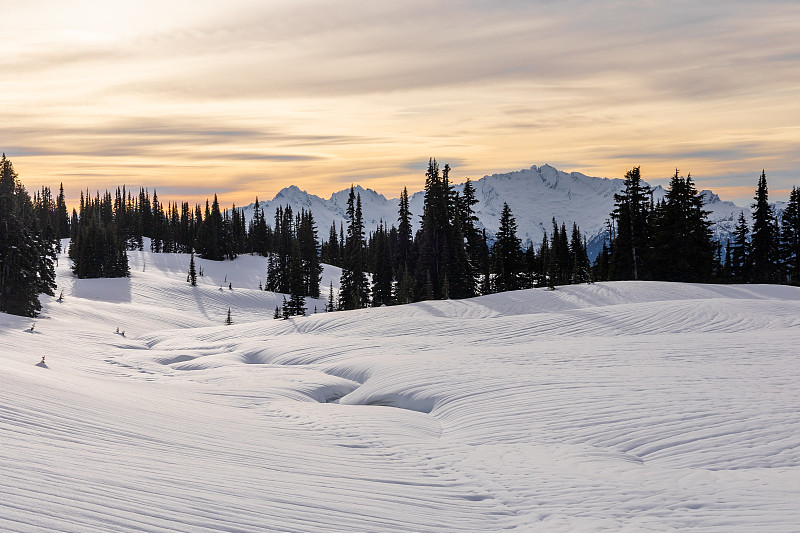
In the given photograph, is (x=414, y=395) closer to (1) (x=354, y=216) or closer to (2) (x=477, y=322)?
(2) (x=477, y=322)

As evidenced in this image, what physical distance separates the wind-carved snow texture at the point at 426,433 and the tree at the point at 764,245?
35.8m

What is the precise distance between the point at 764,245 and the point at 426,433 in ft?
176

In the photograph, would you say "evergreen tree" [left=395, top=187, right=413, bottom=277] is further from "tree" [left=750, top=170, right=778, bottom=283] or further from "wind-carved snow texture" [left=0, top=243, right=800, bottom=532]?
"wind-carved snow texture" [left=0, top=243, right=800, bottom=532]

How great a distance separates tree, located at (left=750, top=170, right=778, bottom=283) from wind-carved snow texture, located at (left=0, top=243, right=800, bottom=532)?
35.8 m

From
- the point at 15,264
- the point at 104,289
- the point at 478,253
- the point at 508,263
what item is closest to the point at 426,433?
the point at 15,264

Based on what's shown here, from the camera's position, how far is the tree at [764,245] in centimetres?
5128

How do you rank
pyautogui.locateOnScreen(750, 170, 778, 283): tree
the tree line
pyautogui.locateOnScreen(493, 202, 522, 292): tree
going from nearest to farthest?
the tree line < pyautogui.locateOnScreen(750, 170, 778, 283): tree < pyautogui.locateOnScreen(493, 202, 522, 292): tree

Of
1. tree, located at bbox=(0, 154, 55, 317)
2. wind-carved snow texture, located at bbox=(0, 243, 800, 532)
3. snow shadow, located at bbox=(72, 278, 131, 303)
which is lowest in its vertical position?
snow shadow, located at bbox=(72, 278, 131, 303)

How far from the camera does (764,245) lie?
2029 inches

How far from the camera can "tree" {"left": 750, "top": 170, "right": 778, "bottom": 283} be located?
2019 inches

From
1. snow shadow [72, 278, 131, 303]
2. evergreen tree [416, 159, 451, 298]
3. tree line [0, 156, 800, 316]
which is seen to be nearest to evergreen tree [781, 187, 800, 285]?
tree line [0, 156, 800, 316]

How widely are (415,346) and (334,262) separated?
93.2 meters

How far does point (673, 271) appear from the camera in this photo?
45281 millimetres

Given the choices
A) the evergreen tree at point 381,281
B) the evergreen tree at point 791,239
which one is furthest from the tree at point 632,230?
the evergreen tree at point 381,281
